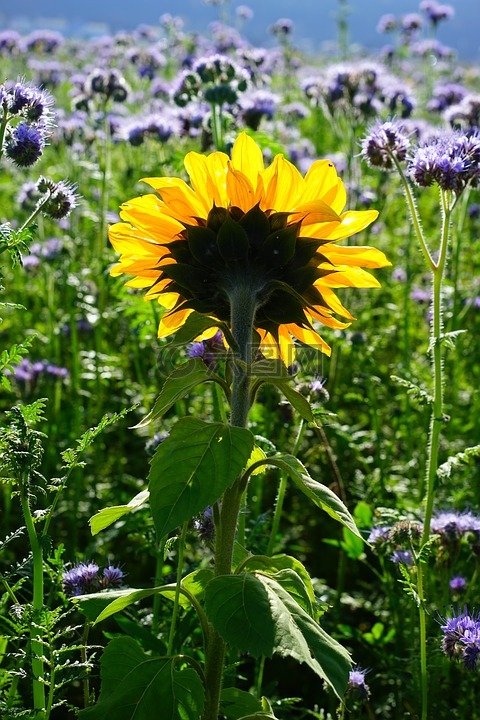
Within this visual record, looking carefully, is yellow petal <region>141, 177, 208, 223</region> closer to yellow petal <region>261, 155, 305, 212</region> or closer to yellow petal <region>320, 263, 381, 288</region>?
yellow petal <region>261, 155, 305, 212</region>

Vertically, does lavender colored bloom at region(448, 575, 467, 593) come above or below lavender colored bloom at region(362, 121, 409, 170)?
below

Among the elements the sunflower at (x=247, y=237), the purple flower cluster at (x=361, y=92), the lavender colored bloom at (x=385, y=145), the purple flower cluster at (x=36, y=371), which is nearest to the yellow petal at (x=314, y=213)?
the sunflower at (x=247, y=237)

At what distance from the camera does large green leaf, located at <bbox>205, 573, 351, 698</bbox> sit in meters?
1.32

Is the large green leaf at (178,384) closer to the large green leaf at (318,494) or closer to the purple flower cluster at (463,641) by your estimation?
the large green leaf at (318,494)

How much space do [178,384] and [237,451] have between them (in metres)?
0.18

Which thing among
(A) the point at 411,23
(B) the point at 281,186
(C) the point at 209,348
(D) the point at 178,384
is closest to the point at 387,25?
(A) the point at 411,23

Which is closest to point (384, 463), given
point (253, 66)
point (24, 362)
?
point (24, 362)

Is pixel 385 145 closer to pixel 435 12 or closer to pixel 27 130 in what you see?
pixel 27 130

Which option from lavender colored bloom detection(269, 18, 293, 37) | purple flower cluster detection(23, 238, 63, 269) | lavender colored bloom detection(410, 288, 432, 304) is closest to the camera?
purple flower cluster detection(23, 238, 63, 269)

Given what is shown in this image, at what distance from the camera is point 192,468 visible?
1.41 m

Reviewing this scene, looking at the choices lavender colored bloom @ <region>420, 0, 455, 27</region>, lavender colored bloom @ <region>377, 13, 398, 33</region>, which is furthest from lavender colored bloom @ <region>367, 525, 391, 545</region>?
lavender colored bloom @ <region>377, 13, 398, 33</region>

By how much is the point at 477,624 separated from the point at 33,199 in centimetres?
340

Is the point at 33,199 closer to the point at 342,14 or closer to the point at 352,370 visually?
the point at 352,370

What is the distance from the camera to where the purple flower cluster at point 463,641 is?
2041mm
